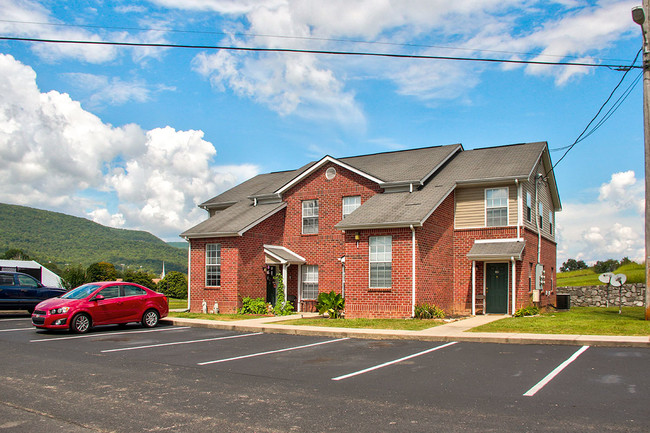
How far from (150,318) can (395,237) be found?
8.97 meters

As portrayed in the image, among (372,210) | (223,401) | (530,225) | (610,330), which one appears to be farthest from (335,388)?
(530,225)

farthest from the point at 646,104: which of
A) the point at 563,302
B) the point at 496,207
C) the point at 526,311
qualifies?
the point at 563,302

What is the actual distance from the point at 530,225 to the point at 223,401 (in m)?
18.7

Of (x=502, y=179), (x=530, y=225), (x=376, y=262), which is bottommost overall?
(x=376, y=262)

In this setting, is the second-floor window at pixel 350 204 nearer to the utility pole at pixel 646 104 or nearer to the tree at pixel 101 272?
the utility pole at pixel 646 104

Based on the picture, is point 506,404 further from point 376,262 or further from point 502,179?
point 502,179

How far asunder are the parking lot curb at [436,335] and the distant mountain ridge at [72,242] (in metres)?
86.3

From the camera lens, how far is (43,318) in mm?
15602

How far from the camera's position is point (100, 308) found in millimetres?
16422

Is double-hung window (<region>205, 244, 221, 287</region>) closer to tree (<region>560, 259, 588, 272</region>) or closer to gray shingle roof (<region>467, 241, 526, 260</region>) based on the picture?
gray shingle roof (<region>467, 241, 526, 260</region>)

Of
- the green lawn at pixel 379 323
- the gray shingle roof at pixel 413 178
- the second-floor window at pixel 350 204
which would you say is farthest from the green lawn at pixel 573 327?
the second-floor window at pixel 350 204

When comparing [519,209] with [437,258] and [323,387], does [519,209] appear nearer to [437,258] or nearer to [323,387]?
[437,258]

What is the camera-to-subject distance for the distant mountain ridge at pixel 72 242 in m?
104

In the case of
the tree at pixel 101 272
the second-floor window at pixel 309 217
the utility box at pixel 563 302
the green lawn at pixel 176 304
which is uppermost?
the second-floor window at pixel 309 217
